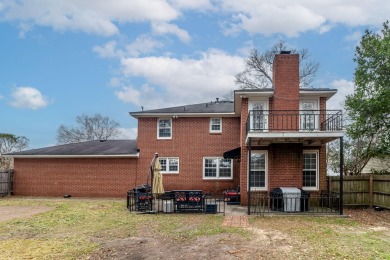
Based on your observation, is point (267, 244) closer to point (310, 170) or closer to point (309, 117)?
point (310, 170)

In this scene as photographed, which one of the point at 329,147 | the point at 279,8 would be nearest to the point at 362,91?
the point at 279,8

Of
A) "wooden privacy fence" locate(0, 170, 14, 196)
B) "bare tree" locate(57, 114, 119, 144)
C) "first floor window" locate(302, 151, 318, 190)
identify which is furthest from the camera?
"bare tree" locate(57, 114, 119, 144)

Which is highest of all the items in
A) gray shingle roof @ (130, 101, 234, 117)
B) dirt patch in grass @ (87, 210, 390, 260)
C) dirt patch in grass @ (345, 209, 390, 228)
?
gray shingle roof @ (130, 101, 234, 117)

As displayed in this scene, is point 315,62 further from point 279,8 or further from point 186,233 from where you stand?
point 186,233

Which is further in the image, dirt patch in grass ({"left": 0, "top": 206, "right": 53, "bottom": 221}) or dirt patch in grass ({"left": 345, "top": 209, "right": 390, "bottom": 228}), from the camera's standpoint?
dirt patch in grass ({"left": 0, "top": 206, "right": 53, "bottom": 221})

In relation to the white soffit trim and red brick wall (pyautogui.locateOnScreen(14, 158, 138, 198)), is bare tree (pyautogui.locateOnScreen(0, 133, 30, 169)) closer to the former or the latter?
red brick wall (pyautogui.locateOnScreen(14, 158, 138, 198))

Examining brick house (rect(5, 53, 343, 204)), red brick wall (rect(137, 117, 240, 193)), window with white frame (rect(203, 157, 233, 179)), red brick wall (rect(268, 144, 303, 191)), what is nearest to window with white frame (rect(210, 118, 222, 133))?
brick house (rect(5, 53, 343, 204))

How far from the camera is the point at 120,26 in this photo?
586 inches

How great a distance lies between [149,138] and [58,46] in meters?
8.94

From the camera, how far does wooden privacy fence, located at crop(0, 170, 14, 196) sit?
22.2 metres

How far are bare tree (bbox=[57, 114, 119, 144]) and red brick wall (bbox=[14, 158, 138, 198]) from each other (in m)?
23.6

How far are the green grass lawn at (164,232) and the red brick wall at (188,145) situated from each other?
25.4 feet

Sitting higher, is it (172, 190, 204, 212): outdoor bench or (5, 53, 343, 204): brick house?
(5, 53, 343, 204): brick house

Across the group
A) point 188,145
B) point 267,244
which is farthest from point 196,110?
point 267,244
